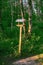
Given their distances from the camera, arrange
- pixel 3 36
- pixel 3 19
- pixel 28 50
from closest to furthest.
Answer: pixel 28 50, pixel 3 36, pixel 3 19

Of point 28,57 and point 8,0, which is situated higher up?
point 8,0

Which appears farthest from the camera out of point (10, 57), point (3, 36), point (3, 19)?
point (3, 19)

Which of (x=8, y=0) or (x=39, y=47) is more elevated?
(x=8, y=0)

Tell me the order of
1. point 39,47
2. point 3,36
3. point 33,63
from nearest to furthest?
point 33,63 → point 39,47 → point 3,36

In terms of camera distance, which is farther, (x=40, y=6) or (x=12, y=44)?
(x=40, y=6)

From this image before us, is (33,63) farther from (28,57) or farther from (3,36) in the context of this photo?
(3,36)

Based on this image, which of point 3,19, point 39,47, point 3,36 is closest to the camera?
point 39,47

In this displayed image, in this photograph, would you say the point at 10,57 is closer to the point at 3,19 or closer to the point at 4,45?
the point at 4,45

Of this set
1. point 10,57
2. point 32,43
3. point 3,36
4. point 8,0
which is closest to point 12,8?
point 8,0

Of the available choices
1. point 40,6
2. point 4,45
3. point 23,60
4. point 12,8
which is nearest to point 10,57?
point 23,60
